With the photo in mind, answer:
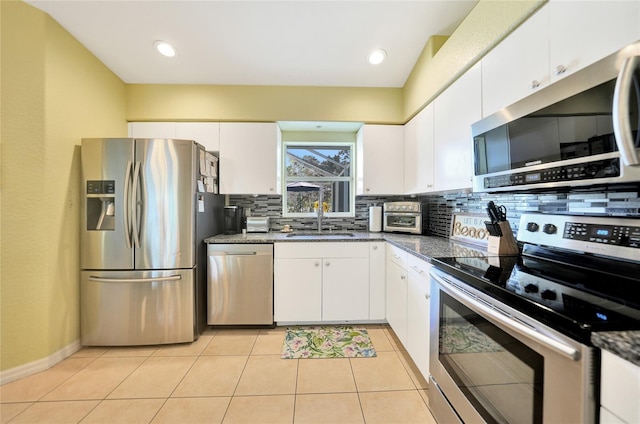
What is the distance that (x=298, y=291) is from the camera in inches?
94.7

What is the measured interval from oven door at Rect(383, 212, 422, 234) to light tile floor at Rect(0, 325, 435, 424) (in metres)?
1.11

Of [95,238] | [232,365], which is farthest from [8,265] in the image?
A: [232,365]

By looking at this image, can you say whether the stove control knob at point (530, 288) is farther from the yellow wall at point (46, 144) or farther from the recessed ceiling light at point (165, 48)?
the recessed ceiling light at point (165, 48)

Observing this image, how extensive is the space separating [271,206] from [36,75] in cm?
212

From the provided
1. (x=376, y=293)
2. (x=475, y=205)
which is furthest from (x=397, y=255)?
(x=475, y=205)

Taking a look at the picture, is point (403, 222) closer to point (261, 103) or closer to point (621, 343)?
point (261, 103)

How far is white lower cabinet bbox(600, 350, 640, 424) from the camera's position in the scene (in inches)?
20.6

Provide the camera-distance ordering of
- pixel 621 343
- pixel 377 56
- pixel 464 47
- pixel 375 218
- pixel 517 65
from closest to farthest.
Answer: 1. pixel 621 343
2. pixel 517 65
3. pixel 464 47
4. pixel 377 56
5. pixel 375 218

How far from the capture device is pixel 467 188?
5.49 feet

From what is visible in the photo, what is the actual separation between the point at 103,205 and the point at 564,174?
2992 millimetres

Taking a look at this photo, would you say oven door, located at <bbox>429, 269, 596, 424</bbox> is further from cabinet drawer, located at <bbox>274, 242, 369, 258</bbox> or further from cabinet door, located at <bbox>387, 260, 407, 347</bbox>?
cabinet drawer, located at <bbox>274, 242, 369, 258</bbox>

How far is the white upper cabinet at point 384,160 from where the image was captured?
8.90 ft

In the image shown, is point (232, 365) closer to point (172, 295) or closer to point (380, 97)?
point (172, 295)

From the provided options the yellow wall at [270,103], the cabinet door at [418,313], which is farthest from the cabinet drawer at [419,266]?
the yellow wall at [270,103]
